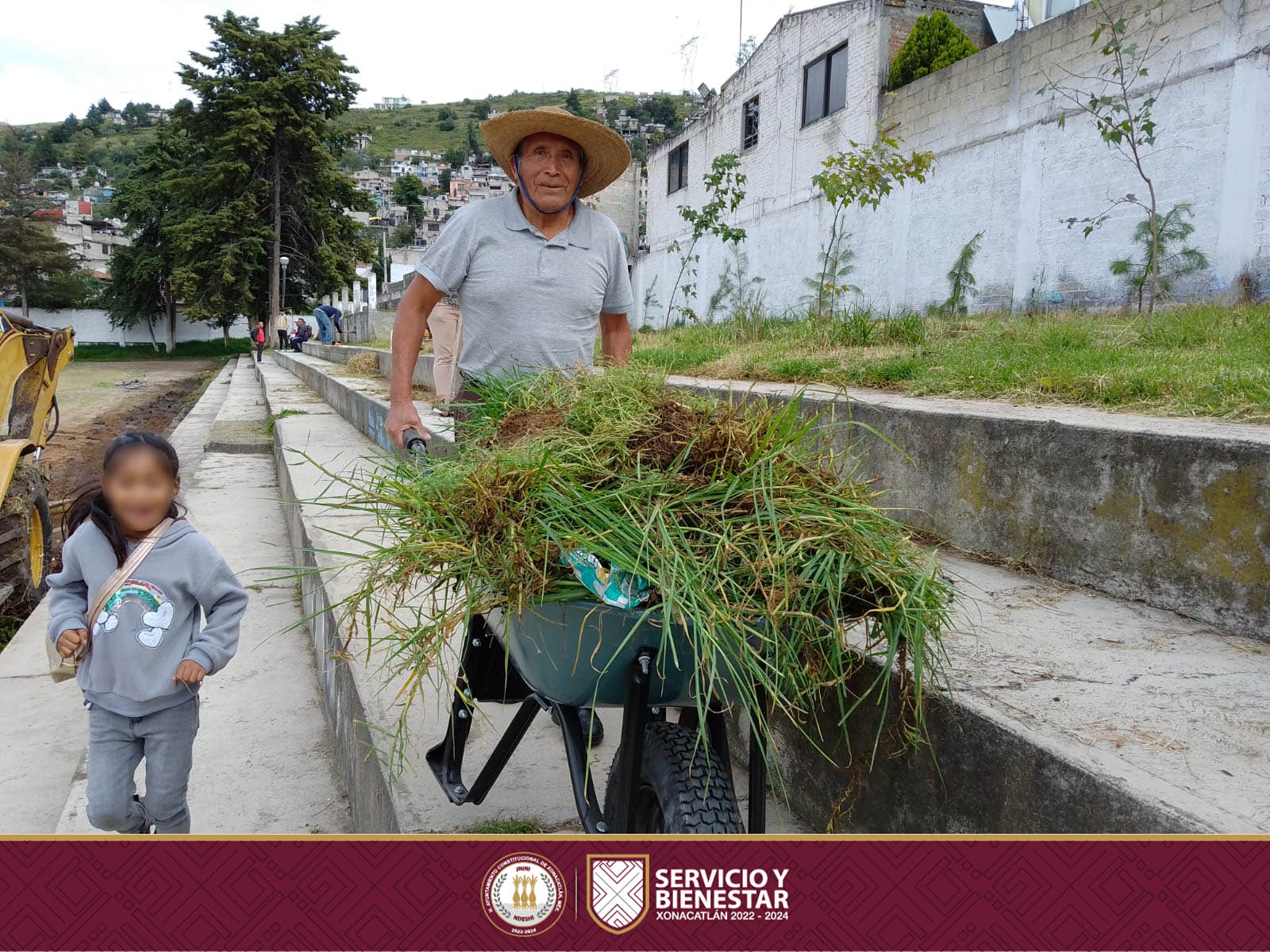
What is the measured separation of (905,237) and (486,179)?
129028 millimetres

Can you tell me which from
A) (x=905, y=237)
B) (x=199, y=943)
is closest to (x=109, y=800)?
(x=199, y=943)

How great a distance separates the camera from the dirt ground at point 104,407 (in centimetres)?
1144

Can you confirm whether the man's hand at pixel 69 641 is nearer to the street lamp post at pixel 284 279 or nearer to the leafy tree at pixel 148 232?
the street lamp post at pixel 284 279

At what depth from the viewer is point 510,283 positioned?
8.10 ft

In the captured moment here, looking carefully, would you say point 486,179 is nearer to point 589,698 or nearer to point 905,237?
point 905,237

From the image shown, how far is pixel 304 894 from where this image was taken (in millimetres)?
1324

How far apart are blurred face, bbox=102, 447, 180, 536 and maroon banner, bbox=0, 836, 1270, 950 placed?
0.84m

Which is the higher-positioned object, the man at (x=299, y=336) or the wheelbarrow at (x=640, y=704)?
the man at (x=299, y=336)

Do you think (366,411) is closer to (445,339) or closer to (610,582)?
(445,339)

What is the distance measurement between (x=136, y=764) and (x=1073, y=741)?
209 centimetres

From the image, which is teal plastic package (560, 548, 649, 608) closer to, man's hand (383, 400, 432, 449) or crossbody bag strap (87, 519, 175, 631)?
man's hand (383, 400, 432, 449)

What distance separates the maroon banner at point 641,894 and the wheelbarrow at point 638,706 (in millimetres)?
100

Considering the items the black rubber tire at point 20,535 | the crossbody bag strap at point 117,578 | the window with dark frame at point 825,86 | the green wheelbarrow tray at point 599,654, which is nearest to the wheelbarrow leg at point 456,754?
the green wheelbarrow tray at point 599,654

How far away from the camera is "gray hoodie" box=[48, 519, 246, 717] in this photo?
1.98 meters
